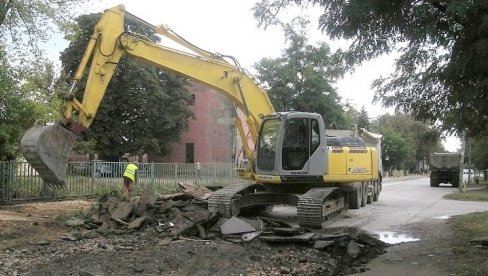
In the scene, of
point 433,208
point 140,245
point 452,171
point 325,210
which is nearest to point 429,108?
point 325,210

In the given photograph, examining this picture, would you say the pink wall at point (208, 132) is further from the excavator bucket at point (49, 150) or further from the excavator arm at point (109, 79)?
the excavator bucket at point (49, 150)

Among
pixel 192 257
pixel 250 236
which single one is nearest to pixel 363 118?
pixel 250 236

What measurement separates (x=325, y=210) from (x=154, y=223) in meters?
4.08

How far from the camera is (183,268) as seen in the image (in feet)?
25.5

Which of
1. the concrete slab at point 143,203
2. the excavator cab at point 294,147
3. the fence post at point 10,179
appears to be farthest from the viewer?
the fence post at point 10,179

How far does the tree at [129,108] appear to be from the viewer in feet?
138

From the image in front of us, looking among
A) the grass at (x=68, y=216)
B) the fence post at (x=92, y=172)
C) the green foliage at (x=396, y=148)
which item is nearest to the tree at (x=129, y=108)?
the fence post at (x=92, y=172)

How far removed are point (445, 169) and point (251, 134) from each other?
28989 millimetres

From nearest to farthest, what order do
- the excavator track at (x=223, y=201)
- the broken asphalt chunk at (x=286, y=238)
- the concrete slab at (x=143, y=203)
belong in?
the broken asphalt chunk at (x=286, y=238), the concrete slab at (x=143, y=203), the excavator track at (x=223, y=201)

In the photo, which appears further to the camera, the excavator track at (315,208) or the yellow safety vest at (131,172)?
the yellow safety vest at (131,172)

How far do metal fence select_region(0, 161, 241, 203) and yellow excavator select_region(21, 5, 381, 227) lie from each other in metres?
5.39

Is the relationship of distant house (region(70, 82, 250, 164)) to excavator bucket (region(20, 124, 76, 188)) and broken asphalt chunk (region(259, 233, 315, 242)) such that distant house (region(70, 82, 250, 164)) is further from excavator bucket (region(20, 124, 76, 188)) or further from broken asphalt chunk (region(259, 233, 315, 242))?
broken asphalt chunk (region(259, 233, 315, 242))

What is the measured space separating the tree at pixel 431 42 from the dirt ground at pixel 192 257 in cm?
241

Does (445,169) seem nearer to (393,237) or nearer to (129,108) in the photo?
(129,108)
